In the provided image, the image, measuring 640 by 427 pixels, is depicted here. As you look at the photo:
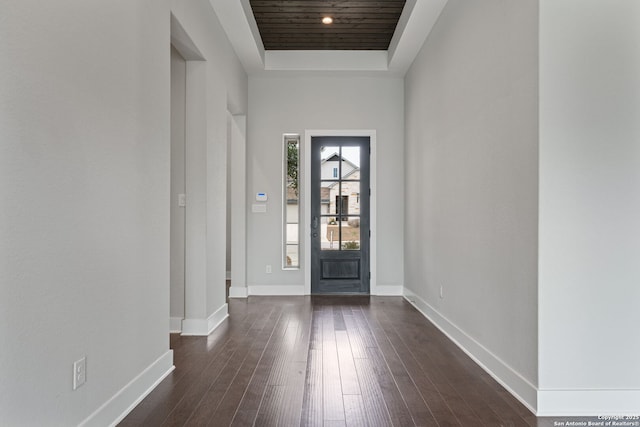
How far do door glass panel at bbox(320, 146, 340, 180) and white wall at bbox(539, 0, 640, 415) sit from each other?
376cm

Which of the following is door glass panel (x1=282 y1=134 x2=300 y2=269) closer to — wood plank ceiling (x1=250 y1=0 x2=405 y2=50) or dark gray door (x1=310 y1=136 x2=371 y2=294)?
dark gray door (x1=310 y1=136 x2=371 y2=294)

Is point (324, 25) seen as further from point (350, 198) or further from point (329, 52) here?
point (350, 198)

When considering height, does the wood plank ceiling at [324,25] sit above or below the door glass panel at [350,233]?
above

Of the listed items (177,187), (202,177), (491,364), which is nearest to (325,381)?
(491,364)

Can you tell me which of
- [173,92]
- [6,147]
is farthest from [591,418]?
[173,92]

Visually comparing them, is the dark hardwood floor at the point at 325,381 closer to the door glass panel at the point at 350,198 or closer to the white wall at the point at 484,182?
the white wall at the point at 484,182

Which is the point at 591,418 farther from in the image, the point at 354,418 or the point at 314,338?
the point at 314,338

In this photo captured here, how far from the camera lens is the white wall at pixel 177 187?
3.88 meters

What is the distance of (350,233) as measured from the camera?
5898 millimetres

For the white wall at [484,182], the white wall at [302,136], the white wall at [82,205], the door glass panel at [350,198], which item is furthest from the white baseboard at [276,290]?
the white wall at [82,205]

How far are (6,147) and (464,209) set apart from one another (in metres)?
2.97

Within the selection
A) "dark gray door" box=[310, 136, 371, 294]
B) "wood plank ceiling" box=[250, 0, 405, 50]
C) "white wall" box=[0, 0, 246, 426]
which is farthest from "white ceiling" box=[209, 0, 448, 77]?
"white wall" box=[0, 0, 246, 426]

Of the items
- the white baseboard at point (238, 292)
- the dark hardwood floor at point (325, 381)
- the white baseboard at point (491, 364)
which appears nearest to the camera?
the dark hardwood floor at point (325, 381)

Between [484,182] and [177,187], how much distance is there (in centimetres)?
258
